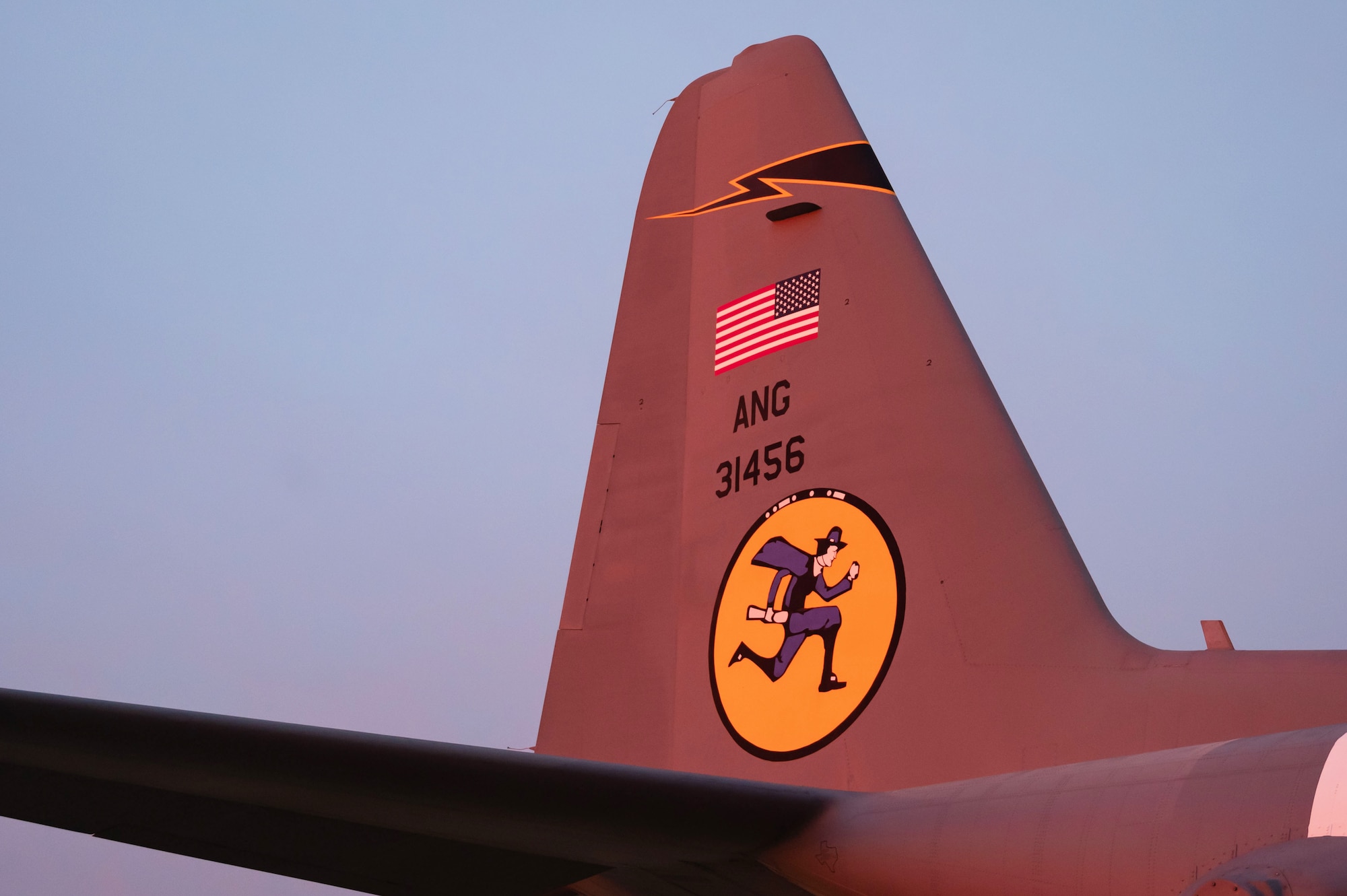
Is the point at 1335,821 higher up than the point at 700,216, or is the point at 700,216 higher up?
the point at 700,216

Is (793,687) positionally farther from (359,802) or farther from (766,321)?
(359,802)

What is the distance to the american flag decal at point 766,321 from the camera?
740 cm

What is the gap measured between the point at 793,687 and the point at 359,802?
3.02 metres

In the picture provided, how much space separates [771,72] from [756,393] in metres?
2.52

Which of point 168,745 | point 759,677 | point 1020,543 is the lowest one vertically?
point 168,745

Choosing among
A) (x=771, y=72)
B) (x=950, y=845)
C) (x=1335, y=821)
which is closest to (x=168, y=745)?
(x=950, y=845)

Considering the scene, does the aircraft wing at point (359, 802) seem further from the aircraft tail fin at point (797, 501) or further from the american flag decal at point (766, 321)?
the american flag decal at point (766, 321)

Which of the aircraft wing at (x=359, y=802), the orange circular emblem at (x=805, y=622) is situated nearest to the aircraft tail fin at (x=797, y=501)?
the orange circular emblem at (x=805, y=622)

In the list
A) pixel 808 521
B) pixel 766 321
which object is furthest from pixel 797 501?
pixel 766 321

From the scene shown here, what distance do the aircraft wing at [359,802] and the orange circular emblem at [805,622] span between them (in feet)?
6.71

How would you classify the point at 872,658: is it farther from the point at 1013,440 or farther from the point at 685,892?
the point at 685,892

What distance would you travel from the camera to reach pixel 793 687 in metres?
6.31

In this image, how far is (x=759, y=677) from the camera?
647cm

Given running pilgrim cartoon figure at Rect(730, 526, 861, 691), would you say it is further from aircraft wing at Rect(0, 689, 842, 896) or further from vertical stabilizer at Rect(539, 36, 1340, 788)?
aircraft wing at Rect(0, 689, 842, 896)
